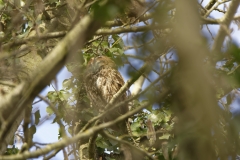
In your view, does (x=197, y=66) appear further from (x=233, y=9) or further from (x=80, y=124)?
(x=80, y=124)

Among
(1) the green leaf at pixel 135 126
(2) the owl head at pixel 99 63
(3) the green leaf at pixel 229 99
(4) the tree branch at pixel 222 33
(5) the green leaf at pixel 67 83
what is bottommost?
(1) the green leaf at pixel 135 126

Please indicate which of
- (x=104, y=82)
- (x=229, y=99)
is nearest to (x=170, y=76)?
(x=229, y=99)

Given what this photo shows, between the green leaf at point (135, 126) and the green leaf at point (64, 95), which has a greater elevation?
the green leaf at point (64, 95)

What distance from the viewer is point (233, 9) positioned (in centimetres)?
164

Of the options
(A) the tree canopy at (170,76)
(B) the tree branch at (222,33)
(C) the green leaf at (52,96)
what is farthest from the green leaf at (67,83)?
(B) the tree branch at (222,33)

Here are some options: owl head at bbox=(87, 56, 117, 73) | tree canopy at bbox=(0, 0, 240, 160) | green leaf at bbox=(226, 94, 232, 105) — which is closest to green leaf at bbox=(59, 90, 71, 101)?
owl head at bbox=(87, 56, 117, 73)

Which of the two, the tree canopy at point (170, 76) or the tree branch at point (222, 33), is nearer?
the tree canopy at point (170, 76)

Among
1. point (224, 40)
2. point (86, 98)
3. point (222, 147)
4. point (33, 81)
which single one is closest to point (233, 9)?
point (224, 40)

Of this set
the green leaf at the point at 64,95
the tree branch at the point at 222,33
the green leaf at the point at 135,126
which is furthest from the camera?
the green leaf at the point at 135,126

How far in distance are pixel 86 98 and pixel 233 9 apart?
325cm

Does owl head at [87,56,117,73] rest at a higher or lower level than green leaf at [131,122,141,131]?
higher

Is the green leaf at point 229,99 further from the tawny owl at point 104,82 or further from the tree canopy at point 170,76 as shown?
the tawny owl at point 104,82

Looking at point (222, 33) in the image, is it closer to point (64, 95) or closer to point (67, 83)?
point (64, 95)

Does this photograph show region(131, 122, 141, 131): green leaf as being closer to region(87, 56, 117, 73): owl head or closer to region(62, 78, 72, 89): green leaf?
region(87, 56, 117, 73): owl head
